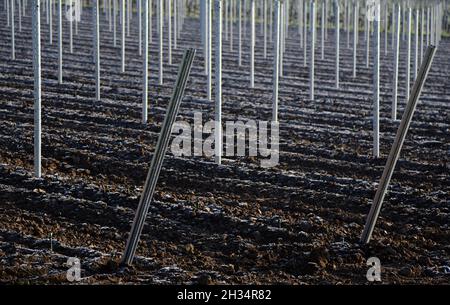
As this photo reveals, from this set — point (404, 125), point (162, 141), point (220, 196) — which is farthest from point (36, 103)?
point (404, 125)

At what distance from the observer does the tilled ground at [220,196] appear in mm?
4539

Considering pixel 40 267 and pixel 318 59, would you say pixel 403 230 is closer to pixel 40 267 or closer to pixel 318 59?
pixel 40 267

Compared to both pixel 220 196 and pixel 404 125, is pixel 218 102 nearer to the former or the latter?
pixel 220 196

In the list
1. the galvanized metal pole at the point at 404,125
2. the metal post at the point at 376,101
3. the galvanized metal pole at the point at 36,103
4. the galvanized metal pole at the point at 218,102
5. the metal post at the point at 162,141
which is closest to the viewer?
the metal post at the point at 162,141

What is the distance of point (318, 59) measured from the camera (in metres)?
16.0

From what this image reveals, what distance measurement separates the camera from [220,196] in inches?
238

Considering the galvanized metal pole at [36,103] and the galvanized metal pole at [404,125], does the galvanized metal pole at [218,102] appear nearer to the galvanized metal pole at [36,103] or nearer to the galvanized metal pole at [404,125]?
the galvanized metal pole at [36,103]

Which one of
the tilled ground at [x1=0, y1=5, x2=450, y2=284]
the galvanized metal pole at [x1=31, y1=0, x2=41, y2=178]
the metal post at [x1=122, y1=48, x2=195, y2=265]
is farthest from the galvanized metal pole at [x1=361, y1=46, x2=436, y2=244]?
the galvanized metal pole at [x1=31, y1=0, x2=41, y2=178]

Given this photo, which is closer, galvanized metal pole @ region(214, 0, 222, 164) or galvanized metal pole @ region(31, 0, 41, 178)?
galvanized metal pole @ region(31, 0, 41, 178)

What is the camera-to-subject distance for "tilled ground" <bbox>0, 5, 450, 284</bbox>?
4.54 metres

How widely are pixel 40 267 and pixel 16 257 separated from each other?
0.72 feet

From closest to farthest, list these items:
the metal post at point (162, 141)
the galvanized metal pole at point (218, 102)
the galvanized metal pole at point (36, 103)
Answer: the metal post at point (162, 141) → the galvanized metal pole at point (36, 103) → the galvanized metal pole at point (218, 102)

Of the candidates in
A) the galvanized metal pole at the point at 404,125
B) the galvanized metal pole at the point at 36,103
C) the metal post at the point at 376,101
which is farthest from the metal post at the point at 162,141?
the metal post at the point at 376,101

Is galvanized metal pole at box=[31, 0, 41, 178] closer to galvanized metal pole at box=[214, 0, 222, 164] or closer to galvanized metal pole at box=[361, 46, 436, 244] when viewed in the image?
galvanized metal pole at box=[214, 0, 222, 164]
